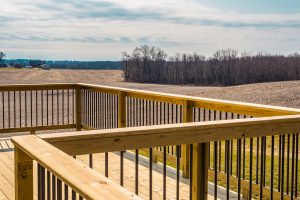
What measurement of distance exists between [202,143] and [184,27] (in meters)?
48.6

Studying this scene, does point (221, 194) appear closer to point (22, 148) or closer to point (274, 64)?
point (22, 148)

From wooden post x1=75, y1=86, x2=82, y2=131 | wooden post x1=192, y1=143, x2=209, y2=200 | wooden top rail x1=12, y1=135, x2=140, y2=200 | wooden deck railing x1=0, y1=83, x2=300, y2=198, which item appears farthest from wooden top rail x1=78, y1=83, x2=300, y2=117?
wooden top rail x1=12, y1=135, x2=140, y2=200

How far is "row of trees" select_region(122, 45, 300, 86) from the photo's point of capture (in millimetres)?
49750

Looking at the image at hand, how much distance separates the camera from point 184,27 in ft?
169

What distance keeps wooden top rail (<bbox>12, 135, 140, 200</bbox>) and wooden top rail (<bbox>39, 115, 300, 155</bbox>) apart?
0.30m

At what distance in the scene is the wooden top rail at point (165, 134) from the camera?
10.2 feet

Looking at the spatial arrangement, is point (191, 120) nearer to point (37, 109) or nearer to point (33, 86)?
point (33, 86)

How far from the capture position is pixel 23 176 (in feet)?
9.06

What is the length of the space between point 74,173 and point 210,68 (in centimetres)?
5098

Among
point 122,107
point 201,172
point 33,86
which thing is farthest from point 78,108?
point 201,172

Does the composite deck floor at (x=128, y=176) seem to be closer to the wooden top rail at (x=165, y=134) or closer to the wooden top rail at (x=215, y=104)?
the wooden top rail at (x=215, y=104)

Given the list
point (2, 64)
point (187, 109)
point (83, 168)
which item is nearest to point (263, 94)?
point (187, 109)

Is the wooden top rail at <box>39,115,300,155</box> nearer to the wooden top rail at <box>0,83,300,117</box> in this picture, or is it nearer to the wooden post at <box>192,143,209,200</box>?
the wooden post at <box>192,143,209,200</box>

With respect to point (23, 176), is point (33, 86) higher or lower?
higher
